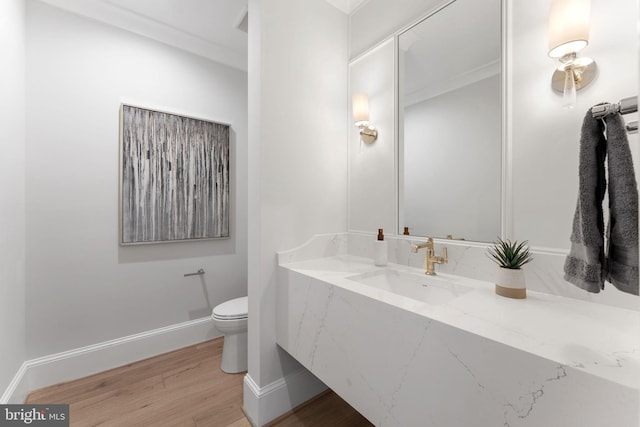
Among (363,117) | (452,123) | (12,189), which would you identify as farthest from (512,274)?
(12,189)

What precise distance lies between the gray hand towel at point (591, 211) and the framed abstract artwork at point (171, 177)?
2290 millimetres

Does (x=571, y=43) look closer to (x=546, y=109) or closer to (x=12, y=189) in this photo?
(x=546, y=109)

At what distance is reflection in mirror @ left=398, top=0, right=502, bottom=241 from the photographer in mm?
1135

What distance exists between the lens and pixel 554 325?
2.28ft

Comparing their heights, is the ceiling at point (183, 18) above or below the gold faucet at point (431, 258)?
above

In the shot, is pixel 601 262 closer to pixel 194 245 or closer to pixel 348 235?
pixel 348 235

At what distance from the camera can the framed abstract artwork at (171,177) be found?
1916 mm

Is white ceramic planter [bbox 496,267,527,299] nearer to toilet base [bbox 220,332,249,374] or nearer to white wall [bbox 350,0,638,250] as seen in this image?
white wall [bbox 350,0,638,250]

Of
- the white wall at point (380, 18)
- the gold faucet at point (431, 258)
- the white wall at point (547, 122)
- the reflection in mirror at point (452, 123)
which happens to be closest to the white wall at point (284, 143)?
the white wall at point (380, 18)

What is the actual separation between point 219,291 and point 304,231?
4.26ft

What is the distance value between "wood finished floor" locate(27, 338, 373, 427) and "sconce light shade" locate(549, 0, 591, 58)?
6.15 feet

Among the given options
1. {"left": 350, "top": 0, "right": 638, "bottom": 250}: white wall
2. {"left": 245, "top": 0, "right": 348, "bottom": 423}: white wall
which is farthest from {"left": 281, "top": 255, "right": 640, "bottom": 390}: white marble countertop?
{"left": 245, "top": 0, "right": 348, "bottom": 423}: white wall

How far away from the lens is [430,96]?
4.50ft

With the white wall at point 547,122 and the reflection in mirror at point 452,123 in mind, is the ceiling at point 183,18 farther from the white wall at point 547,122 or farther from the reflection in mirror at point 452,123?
the white wall at point 547,122
